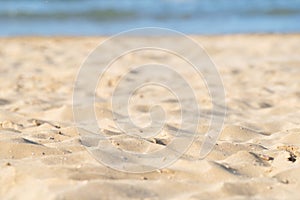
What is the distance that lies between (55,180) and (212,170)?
0.73 m

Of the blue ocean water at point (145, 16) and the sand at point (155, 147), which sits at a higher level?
the sand at point (155, 147)

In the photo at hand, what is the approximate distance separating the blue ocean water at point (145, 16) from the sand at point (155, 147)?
14.9 feet

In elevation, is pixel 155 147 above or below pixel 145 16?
above

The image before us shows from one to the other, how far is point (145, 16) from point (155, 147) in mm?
8986

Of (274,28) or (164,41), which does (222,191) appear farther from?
(274,28)

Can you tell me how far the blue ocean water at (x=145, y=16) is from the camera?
34.3 ft

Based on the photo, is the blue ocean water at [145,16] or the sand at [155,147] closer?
the sand at [155,147]

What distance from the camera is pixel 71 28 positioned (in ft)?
35.0

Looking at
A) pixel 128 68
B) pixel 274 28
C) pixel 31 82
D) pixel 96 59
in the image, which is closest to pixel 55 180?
pixel 31 82

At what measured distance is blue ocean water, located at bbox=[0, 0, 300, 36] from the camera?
34.3ft

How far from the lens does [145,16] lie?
11961 millimetres

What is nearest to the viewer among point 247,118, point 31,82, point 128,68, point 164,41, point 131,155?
point 131,155

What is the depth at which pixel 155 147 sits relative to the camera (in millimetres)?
3182

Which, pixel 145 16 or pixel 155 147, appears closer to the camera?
pixel 155 147
